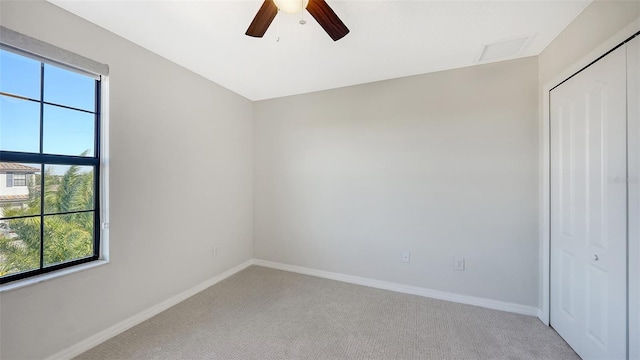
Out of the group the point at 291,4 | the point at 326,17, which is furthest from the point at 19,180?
the point at 326,17

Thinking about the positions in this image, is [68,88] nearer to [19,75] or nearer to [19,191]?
[19,75]

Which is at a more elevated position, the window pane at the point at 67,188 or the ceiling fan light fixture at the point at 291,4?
the ceiling fan light fixture at the point at 291,4

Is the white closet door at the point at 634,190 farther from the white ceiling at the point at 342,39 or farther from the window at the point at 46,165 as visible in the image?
the window at the point at 46,165

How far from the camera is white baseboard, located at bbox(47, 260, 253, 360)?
1.75 metres

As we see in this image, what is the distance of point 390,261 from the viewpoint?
9.48ft

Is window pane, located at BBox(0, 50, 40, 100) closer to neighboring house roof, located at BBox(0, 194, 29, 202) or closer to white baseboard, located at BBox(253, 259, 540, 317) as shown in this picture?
neighboring house roof, located at BBox(0, 194, 29, 202)

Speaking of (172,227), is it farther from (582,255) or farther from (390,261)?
(582,255)

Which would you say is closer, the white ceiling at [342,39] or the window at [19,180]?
the window at [19,180]

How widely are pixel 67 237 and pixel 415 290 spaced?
10.9 feet

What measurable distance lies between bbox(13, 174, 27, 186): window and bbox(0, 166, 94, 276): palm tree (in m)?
0.04

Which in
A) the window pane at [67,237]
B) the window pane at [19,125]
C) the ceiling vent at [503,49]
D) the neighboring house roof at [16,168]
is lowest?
the window pane at [67,237]

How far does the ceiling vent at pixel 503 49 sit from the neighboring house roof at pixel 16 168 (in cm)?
373

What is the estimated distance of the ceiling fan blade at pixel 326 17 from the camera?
138cm

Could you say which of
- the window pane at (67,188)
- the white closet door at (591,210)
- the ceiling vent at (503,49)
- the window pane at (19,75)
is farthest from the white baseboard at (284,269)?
the ceiling vent at (503,49)
